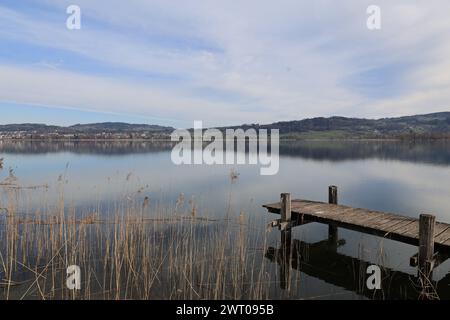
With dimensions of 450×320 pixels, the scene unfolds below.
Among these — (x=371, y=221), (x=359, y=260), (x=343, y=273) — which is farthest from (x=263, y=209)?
(x=343, y=273)

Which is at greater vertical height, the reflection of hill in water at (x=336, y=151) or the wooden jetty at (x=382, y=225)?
the reflection of hill in water at (x=336, y=151)

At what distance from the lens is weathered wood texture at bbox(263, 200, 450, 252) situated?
8734 mm

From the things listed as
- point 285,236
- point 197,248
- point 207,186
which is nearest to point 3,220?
point 197,248

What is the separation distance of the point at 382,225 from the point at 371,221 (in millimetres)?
517

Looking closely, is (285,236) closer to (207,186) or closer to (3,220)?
(3,220)

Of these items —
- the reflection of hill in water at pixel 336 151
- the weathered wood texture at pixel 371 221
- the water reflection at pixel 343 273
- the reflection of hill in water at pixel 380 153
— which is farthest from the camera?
the reflection of hill in water at pixel 336 151

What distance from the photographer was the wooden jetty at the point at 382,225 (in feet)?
26.3

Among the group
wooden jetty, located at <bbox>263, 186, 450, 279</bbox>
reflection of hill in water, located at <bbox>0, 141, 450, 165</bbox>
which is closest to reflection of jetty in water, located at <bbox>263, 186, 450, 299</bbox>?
wooden jetty, located at <bbox>263, 186, 450, 279</bbox>

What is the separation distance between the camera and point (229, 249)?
423 inches

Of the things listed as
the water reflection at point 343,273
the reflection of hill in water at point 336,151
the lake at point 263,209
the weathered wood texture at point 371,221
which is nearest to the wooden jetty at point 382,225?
the weathered wood texture at point 371,221

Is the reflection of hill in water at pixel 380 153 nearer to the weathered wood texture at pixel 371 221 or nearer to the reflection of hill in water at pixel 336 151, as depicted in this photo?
the reflection of hill in water at pixel 336 151

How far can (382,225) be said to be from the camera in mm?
9539

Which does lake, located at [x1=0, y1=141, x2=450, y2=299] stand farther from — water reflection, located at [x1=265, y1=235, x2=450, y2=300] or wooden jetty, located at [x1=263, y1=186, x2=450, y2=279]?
wooden jetty, located at [x1=263, y1=186, x2=450, y2=279]
